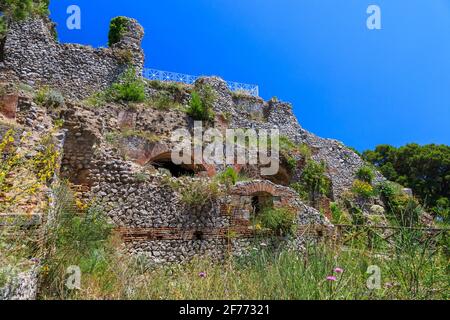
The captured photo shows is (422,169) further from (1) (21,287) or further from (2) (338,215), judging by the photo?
(1) (21,287)

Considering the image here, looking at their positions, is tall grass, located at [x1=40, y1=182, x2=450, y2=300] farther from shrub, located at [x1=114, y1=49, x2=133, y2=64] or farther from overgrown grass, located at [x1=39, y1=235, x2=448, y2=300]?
shrub, located at [x1=114, y1=49, x2=133, y2=64]

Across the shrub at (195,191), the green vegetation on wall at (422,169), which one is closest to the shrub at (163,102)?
the shrub at (195,191)

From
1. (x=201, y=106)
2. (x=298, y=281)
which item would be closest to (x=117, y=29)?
(x=201, y=106)

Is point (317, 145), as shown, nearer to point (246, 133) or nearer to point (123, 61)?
point (246, 133)

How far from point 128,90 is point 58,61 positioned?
3398 mm

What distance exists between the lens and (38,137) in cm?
845

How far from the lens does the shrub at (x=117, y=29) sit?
60.3 ft

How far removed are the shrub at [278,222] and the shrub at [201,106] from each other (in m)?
7.54

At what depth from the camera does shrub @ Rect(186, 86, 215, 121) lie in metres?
16.6

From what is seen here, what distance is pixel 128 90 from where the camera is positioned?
620 inches

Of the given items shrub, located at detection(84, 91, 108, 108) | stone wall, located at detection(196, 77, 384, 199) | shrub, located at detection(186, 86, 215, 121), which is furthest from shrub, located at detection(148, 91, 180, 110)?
stone wall, located at detection(196, 77, 384, 199)

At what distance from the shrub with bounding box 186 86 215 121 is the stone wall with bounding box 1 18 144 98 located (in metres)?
3.32
